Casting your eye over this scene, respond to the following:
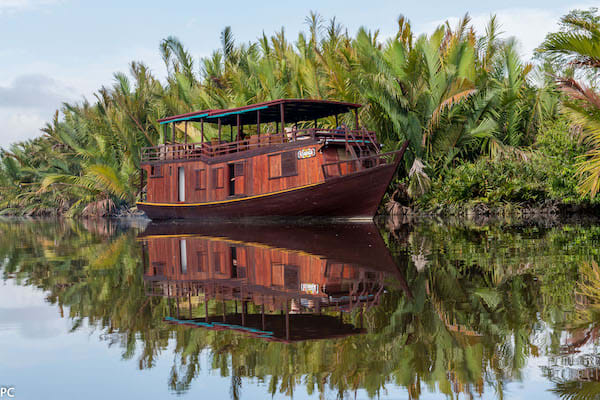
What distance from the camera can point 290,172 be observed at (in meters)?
16.8

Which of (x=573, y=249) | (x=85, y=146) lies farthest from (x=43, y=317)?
(x=85, y=146)

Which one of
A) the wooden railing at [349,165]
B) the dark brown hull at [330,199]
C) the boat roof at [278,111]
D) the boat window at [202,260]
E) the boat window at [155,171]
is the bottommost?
the boat window at [202,260]

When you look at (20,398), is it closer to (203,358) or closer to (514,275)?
(203,358)

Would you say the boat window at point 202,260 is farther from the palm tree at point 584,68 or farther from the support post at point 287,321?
the palm tree at point 584,68

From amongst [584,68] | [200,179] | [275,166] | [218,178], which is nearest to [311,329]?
[584,68]

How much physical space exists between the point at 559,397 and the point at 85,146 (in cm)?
3287

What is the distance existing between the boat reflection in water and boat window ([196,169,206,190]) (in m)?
10.8

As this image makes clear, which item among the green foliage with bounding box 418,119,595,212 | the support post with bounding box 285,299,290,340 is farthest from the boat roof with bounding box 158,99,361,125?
the support post with bounding box 285,299,290,340

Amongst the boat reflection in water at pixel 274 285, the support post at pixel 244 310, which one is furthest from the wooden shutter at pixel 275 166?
the support post at pixel 244 310

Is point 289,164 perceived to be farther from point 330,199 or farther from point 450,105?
point 450,105

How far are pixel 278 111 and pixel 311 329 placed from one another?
15.6 metres

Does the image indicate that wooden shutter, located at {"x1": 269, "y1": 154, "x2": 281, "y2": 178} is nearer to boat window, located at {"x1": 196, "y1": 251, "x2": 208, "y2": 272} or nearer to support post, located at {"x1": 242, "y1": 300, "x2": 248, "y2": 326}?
boat window, located at {"x1": 196, "y1": 251, "x2": 208, "y2": 272}

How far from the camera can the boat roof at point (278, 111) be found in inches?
663

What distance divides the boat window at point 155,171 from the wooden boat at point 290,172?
1.12 m
